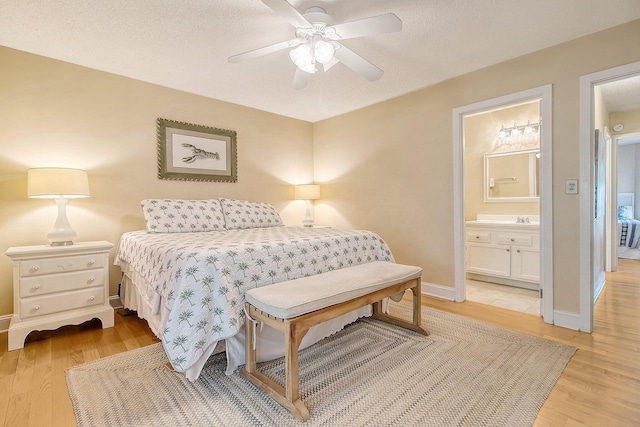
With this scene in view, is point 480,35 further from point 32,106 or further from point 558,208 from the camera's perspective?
point 32,106

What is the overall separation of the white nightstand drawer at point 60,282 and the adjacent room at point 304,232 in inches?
0.5

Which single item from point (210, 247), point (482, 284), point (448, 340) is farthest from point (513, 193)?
point (210, 247)

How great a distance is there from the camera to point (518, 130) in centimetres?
402

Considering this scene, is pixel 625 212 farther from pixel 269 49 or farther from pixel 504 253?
pixel 269 49

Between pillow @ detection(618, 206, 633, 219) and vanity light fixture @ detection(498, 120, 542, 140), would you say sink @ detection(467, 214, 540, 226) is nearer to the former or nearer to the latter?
vanity light fixture @ detection(498, 120, 542, 140)

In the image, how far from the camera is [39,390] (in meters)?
1.65

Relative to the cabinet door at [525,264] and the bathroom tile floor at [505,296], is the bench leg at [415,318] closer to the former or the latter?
→ the bathroom tile floor at [505,296]

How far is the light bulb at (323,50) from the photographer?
1.95 m

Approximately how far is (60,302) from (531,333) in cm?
365

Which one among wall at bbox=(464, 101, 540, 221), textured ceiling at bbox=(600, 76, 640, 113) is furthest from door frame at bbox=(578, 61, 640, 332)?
wall at bbox=(464, 101, 540, 221)

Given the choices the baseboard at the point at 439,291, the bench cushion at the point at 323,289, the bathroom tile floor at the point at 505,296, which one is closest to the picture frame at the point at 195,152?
the bench cushion at the point at 323,289

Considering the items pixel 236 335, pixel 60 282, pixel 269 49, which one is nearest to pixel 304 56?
pixel 269 49

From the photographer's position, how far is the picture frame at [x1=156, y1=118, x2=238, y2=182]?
3281mm

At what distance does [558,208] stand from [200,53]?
3.24 meters
